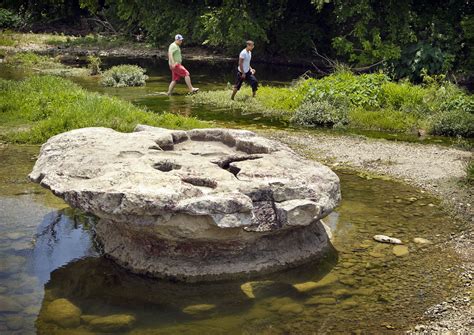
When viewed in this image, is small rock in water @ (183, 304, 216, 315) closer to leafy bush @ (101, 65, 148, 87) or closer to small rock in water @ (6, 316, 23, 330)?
small rock in water @ (6, 316, 23, 330)

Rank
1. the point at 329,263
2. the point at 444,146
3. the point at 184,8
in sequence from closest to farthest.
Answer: the point at 329,263
the point at 444,146
the point at 184,8

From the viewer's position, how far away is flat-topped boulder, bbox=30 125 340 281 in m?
6.16

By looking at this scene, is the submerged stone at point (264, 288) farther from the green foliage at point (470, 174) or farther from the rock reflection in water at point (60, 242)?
the green foliage at point (470, 174)

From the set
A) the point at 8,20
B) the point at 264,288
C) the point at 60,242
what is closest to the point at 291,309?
the point at 264,288

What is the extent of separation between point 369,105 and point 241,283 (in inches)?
429

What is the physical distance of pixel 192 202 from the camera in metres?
6.07

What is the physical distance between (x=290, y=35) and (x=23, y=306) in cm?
2651

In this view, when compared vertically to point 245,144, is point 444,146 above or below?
below

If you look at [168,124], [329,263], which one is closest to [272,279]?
[329,263]

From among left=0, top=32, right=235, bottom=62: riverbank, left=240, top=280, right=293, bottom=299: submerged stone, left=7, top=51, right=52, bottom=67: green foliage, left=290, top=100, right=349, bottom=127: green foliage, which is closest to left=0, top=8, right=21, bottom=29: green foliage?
left=0, top=32, right=235, bottom=62: riverbank

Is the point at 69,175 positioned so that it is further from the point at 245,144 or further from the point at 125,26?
the point at 125,26

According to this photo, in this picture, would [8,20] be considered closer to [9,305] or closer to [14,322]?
[9,305]

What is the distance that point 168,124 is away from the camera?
44.2ft

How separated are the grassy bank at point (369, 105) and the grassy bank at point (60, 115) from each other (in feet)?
11.6
